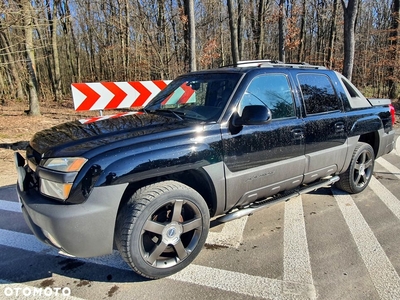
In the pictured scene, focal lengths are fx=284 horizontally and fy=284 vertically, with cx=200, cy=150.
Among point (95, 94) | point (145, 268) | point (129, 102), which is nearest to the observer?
point (145, 268)

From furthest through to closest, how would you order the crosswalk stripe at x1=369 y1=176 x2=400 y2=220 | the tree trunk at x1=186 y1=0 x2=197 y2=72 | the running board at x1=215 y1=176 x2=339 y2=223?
the tree trunk at x1=186 y1=0 x2=197 y2=72, the crosswalk stripe at x1=369 y1=176 x2=400 y2=220, the running board at x1=215 y1=176 x2=339 y2=223

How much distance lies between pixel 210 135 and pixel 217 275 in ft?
4.34

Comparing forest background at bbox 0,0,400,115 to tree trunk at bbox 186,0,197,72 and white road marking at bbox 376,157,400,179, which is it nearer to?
tree trunk at bbox 186,0,197,72

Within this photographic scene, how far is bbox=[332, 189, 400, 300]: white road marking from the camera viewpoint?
8.10 ft

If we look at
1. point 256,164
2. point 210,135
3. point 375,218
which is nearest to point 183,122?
point 210,135

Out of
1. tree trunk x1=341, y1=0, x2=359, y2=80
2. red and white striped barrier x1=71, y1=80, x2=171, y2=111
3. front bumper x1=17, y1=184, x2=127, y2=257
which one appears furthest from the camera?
tree trunk x1=341, y1=0, x2=359, y2=80

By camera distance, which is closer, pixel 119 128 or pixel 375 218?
pixel 119 128

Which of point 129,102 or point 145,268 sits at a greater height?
point 129,102

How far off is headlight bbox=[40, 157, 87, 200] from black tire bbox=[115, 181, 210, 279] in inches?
19.5

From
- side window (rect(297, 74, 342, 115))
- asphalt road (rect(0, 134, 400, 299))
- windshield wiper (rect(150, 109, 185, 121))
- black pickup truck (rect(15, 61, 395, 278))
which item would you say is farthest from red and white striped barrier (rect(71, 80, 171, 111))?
side window (rect(297, 74, 342, 115))

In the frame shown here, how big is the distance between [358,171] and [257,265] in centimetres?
268

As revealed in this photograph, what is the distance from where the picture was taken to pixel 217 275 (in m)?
2.67

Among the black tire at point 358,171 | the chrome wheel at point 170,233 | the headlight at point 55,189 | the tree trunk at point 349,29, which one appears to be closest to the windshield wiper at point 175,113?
the chrome wheel at point 170,233

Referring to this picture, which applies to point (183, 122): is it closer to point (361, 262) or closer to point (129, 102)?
point (361, 262)
